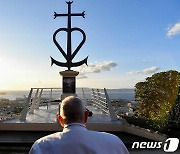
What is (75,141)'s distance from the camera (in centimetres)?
173

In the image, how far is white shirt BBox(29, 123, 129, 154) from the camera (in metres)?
1.71

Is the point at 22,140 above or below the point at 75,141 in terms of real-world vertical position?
below

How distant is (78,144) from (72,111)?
221 millimetres

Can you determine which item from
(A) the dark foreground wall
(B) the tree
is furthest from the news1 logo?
(B) the tree

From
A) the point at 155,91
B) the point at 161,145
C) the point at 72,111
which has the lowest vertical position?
the point at 161,145

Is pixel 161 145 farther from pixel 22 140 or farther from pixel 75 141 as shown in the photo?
pixel 75 141

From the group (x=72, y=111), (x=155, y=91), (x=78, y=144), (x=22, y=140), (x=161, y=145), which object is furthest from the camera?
(x=155, y=91)

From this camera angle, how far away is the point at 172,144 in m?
6.64

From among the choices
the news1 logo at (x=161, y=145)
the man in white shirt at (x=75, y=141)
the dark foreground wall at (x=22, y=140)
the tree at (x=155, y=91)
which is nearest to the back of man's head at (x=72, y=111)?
the man in white shirt at (x=75, y=141)

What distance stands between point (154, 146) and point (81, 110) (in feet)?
17.1

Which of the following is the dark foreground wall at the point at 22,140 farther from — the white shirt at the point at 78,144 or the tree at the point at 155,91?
the tree at the point at 155,91

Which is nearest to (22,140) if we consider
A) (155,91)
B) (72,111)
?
(72,111)

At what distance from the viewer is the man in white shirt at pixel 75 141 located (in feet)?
5.63

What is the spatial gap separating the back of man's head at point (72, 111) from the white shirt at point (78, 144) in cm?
6
